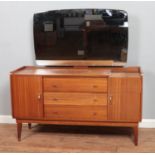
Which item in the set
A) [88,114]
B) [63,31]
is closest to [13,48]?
[63,31]

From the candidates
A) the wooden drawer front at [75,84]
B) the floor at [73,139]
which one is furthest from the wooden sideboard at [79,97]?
the floor at [73,139]

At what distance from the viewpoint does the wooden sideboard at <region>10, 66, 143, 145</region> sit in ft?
9.80

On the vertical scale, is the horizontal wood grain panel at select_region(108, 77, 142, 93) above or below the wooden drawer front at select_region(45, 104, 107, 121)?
above

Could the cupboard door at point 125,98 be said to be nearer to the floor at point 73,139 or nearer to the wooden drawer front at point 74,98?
the wooden drawer front at point 74,98

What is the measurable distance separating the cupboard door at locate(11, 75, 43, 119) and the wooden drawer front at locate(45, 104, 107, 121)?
0.10 m

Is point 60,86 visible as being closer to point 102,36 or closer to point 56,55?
point 56,55

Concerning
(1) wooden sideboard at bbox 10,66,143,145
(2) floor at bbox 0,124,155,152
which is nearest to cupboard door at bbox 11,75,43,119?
(1) wooden sideboard at bbox 10,66,143,145

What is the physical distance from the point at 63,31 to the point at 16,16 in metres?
0.59

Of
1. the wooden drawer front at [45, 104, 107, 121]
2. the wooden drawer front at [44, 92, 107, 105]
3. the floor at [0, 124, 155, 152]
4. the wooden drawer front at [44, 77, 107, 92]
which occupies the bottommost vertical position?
the floor at [0, 124, 155, 152]

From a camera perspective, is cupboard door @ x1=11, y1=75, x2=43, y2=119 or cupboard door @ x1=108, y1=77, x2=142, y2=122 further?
cupboard door @ x1=11, y1=75, x2=43, y2=119

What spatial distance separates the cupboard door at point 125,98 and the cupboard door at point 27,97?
70 centimetres

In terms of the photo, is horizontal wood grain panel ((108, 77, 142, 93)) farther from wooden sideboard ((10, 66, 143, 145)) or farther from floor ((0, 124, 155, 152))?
floor ((0, 124, 155, 152))

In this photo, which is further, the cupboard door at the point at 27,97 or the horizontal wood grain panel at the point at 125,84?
the cupboard door at the point at 27,97

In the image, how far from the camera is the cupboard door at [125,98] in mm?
2965
